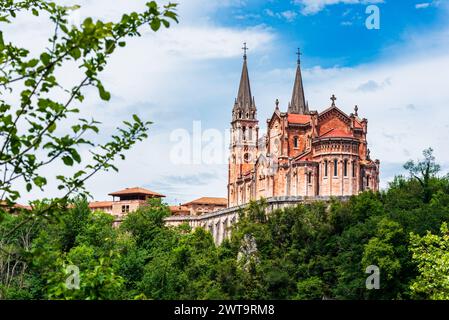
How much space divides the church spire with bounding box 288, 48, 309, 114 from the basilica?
24.0 inches

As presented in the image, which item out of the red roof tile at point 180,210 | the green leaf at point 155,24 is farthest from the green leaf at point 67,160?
the red roof tile at point 180,210

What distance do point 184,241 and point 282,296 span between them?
22.8 m

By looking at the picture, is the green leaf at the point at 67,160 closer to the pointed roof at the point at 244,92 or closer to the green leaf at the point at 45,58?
the green leaf at the point at 45,58

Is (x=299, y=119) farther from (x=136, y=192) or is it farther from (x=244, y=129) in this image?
(x=136, y=192)

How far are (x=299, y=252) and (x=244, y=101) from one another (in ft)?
163

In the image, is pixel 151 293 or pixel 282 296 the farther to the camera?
pixel 151 293

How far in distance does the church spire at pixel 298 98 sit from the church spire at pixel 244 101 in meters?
10.4

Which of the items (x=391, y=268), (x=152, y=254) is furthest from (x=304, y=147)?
(x=391, y=268)

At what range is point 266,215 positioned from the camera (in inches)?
2685

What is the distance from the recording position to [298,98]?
9831cm

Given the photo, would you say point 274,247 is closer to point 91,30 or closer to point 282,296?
point 282,296

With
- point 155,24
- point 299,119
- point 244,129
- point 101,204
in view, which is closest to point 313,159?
point 299,119

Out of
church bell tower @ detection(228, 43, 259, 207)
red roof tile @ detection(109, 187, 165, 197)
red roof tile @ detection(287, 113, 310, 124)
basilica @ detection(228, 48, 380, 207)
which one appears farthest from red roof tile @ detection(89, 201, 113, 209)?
red roof tile @ detection(287, 113, 310, 124)

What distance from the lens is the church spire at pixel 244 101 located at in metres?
109
